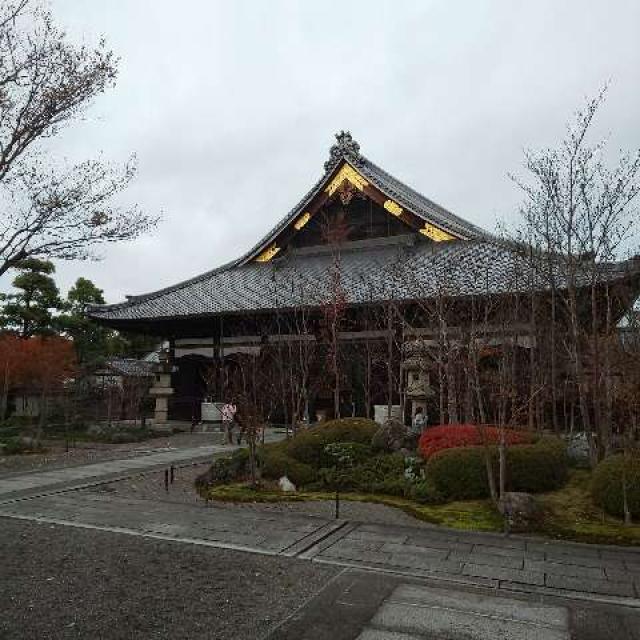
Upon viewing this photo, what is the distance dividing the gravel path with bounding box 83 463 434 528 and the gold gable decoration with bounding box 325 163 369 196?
52.4ft

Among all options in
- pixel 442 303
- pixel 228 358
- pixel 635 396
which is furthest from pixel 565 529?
pixel 228 358

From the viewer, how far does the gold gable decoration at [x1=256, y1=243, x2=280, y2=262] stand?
25.9 m

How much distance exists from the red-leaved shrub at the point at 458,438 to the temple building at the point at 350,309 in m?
0.70

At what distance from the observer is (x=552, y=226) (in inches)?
411

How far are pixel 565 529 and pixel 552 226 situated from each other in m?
5.37

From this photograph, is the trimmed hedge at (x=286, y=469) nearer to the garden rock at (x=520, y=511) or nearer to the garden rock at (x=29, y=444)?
the garden rock at (x=520, y=511)

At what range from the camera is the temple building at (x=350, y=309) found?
1427 cm

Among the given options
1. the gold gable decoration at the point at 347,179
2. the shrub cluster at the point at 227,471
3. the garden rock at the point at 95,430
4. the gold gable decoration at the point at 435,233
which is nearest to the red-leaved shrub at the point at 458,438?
the shrub cluster at the point at 227,471

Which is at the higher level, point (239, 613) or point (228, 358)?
point (228, 358)

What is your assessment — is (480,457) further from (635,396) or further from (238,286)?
(238,286)

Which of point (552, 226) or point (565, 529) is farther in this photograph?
point (552, 226)

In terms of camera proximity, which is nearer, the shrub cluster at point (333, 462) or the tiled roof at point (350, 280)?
the shrub cluster at point (333, 462)

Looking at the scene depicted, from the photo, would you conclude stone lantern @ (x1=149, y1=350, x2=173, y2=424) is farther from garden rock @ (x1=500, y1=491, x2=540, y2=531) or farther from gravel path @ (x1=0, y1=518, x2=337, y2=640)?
garden rock @ (x1=500, y1=491, x2=540, y2=531)

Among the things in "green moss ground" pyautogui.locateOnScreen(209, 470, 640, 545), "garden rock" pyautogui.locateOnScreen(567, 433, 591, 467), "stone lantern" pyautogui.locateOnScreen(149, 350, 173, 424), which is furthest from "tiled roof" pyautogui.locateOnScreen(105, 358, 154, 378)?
"garden rock" pyautogui.locateOnScreen(567, 433, 591, 467)
